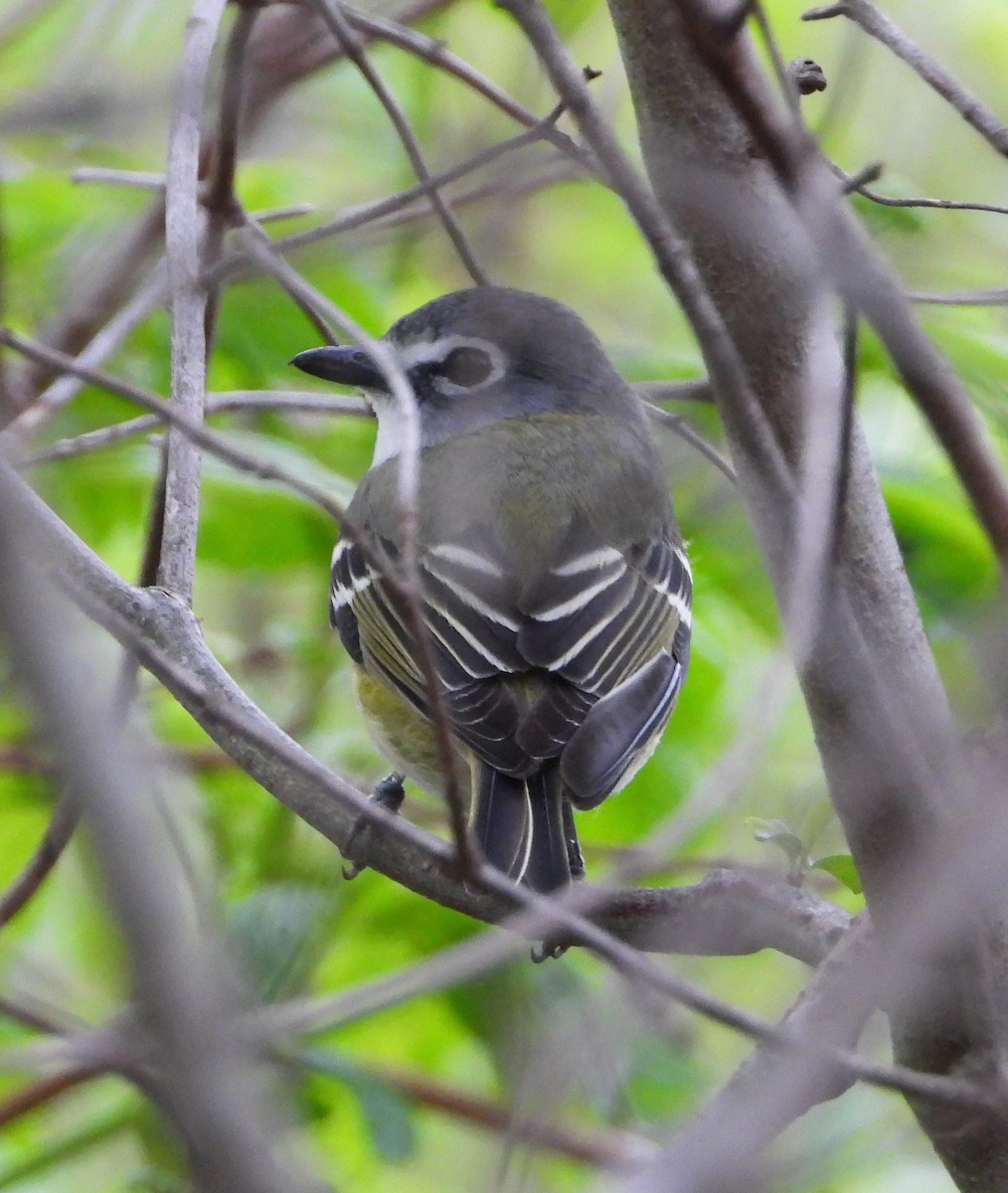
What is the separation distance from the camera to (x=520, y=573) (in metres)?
3.89

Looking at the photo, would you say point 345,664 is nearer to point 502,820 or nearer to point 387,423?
point 387,423

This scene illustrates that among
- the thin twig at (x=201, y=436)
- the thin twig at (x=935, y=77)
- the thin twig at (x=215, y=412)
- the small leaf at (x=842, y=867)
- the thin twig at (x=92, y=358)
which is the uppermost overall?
the thin twig at (x=935, y=77)

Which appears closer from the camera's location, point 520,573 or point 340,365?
point 520,573

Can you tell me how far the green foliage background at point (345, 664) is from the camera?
3.02 m

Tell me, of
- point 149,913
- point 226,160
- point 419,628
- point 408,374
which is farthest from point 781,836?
point 408,374

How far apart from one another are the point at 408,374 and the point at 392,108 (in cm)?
129

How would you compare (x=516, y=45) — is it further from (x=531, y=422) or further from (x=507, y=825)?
(x=507, y=825)

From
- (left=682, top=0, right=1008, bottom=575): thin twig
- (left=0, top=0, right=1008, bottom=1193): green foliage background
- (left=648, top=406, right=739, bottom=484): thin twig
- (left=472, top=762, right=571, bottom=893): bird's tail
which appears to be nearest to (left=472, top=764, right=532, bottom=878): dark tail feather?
(left=472, top=762, right=571, bottom=893): bird's tail

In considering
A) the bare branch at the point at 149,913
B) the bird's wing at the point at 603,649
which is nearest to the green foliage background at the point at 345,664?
the bird's wing at the point at 603,649

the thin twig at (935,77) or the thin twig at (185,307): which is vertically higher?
the thin twig at (935,77)

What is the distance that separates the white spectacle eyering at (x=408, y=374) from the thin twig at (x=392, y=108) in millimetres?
477

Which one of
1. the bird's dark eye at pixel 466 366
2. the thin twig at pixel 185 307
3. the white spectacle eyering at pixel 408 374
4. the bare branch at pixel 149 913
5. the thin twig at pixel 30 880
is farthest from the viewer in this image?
the bird's dark eye at pixel 466 366

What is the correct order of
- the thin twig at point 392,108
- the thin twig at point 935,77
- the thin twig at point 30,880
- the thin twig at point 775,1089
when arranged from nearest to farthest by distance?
the thin twig at point 775,1089
the thin twig at point 935,77
the thin twig at point 392,108
the thin twig at point 30,880

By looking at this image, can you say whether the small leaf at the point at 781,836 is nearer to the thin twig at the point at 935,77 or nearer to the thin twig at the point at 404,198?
the thin twig at the point at 935,77
